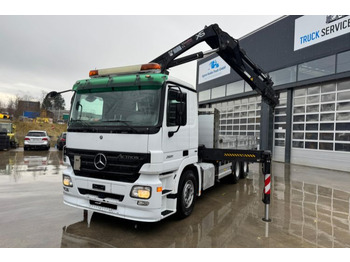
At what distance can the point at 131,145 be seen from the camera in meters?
3.82

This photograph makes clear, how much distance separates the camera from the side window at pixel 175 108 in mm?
4004

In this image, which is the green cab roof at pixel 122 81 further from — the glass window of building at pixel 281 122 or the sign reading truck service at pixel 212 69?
the sign reading truck service at pixel 212 69

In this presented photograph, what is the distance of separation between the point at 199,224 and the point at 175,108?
2.28 metres

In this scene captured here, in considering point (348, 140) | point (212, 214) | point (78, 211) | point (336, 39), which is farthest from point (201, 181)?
point (336, 39)

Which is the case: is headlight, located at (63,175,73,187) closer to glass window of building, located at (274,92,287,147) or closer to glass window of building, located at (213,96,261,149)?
glass window of building, located at (213,96,261,149)

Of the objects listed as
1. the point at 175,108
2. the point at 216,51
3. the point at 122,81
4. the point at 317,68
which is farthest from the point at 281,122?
the point at 122,81

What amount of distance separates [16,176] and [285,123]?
1428 cm

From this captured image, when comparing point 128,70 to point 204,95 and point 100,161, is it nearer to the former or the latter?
point 100,161

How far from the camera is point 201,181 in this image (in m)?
5.48

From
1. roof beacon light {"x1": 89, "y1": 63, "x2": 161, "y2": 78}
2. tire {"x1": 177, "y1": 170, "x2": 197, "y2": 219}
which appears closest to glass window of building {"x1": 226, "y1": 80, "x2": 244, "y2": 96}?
Answer: tire {"x1": 177, "y1": 170, "x2": 197, "y2": 219}

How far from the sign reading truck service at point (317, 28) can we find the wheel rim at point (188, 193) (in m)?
11.6

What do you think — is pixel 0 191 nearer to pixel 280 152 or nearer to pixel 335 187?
pixel 335 187

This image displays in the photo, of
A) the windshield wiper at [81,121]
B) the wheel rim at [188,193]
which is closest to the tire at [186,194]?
the wheel rim at [188,193]

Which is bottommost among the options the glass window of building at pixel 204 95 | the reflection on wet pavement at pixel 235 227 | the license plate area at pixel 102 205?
the reflection on wet pavement at pixel 235 227
